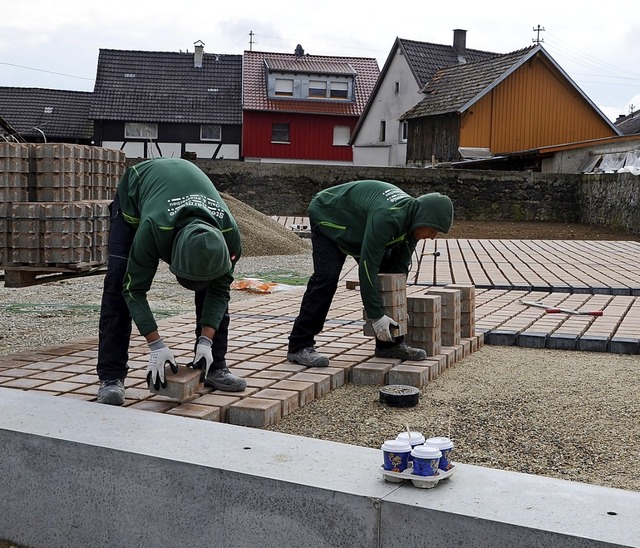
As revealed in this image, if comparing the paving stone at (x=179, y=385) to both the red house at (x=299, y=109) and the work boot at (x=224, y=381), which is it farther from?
the red house at (x=299, y=109)

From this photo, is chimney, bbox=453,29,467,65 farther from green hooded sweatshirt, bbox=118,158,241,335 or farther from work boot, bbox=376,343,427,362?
green hooded sweatshirt, bbox=118,158,241,335

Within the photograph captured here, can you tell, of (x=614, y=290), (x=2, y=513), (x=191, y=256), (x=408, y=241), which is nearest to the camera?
(x=2, y=513)

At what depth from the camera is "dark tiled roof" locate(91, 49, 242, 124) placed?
1379 inches

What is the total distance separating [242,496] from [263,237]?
1039cm

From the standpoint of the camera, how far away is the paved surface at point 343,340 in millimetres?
3754

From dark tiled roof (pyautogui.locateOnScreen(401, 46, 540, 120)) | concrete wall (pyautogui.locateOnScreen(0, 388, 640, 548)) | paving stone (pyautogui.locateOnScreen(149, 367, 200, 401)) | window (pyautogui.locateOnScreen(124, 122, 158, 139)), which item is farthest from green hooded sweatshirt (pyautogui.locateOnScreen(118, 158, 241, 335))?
window (pyautogui.locateOnScreen(124, 122, 158, 139))

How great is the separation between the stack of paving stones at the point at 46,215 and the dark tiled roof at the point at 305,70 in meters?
30.8

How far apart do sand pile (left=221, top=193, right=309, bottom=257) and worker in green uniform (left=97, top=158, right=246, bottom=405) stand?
8.36 meters

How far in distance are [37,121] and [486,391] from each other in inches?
1451

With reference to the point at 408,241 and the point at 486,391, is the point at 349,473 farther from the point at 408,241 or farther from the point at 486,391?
the point at 408,241

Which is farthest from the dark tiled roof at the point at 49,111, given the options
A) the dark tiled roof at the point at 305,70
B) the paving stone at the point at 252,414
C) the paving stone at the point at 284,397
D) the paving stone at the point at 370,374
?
the paving stone at the point at 252,414

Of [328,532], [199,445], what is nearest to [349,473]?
[328,532]

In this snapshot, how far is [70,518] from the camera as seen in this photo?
2.67 meters

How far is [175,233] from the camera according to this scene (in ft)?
10.7
